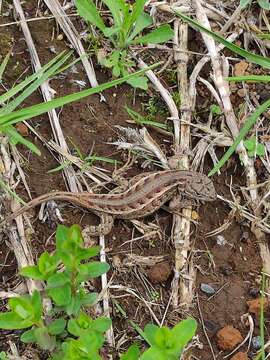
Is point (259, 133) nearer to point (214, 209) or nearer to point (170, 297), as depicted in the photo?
point (214, 209)

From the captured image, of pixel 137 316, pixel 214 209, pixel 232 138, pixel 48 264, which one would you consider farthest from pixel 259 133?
pixel 48 264

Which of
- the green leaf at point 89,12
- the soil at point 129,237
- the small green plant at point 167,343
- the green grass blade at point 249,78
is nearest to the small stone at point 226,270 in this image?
the soil at point 129,237

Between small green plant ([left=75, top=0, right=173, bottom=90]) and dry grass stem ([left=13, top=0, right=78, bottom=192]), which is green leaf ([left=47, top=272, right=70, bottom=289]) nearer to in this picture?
dry grass stem ([left=13, top=0, right=78, bottom=192])

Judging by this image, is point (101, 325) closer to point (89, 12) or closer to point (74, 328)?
point (74, 328)

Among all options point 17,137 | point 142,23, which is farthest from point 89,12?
point 17,137

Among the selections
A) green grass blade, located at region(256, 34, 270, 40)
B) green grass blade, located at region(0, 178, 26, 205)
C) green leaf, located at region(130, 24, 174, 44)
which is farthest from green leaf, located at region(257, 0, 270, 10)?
green grass blade, located at region(0, 178, 26, 205)

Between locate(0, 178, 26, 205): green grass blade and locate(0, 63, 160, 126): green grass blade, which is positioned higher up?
locate(0, 63, 160, 126): green grass blade
